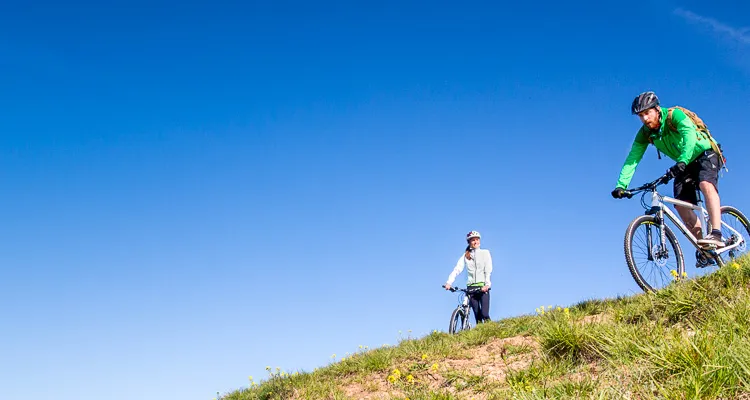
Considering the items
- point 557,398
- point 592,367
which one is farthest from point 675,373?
point 592,367

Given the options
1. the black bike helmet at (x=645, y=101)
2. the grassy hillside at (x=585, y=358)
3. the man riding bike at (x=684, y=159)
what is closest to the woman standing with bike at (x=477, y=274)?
the grassy hillside at (x=585, y=358)

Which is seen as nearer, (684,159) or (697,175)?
(684,159)

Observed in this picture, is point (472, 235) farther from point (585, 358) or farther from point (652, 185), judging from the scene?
point (585, 358)

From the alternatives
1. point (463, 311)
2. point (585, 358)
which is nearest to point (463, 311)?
point (463, 311)

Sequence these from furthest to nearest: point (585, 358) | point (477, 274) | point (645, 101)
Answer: point (477, 274)
point (645, 101)
point (585, 358)

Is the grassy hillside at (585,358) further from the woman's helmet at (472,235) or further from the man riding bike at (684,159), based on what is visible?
the woman's helmet at (472,235)

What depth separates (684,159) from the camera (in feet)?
23.6

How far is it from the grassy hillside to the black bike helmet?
2433mm

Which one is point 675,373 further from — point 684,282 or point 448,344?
point 448,344

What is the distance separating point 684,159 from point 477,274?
6.29m

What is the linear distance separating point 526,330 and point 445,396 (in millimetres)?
3424

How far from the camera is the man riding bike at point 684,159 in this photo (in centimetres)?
738

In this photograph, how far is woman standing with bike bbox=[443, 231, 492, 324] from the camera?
12.7m

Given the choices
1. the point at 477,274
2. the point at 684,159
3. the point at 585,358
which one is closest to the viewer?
the point at 585,358
